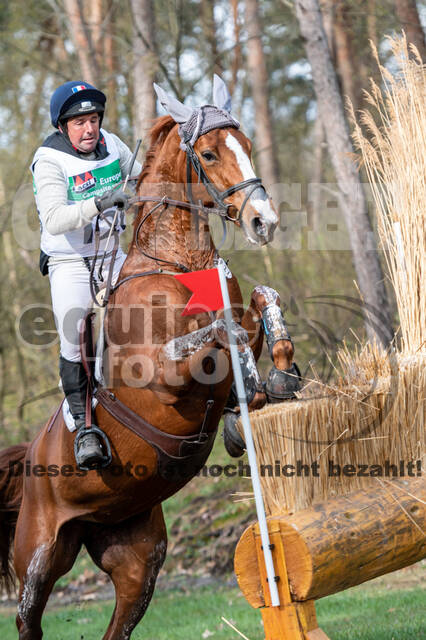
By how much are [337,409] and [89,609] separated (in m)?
5.57

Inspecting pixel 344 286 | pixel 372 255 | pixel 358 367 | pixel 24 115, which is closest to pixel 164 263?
pixel 358 367

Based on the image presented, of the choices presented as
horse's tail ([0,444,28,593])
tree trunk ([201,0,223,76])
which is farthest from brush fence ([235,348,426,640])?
tree trunk ([201,0,223,76])

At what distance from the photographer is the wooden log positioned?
9.81 ft

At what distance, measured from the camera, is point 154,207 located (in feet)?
12.7

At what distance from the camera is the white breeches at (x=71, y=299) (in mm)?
4184

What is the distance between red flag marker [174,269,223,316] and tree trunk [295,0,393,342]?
4.49 metres

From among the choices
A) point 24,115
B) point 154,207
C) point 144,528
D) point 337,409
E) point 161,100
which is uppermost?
point 24,115

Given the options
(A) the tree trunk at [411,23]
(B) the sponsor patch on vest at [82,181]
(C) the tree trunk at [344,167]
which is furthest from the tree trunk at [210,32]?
(B) the sponsor patch on vest at [82,181]

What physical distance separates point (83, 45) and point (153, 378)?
9.41m

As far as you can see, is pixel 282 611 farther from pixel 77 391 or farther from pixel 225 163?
pixel 225 163

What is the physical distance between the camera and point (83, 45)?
11.8 metres

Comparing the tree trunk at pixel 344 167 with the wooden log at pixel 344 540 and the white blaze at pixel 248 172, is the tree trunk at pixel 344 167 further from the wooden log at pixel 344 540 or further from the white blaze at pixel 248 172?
the white blaze at pixel 248 172

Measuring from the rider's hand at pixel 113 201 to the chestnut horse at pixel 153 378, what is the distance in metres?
0.17

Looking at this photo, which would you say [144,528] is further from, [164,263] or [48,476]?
[164,263]
